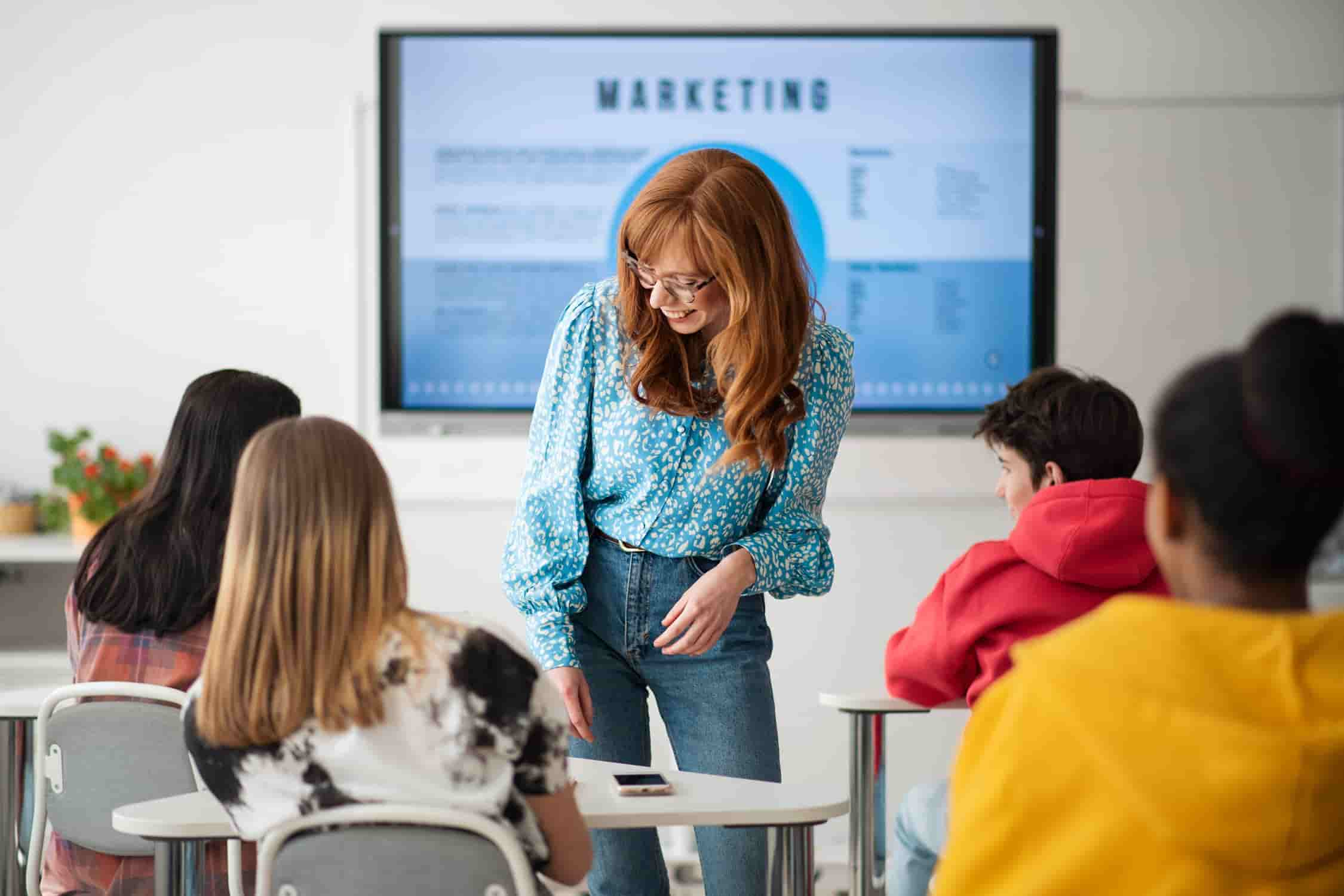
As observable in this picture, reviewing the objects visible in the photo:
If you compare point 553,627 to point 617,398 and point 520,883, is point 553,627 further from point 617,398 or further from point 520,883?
point 520,883

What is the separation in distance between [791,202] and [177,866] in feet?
8.50

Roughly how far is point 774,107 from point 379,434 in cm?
143

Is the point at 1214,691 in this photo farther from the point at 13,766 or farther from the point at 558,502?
the point at 13,766

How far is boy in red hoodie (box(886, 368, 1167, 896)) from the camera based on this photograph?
1.84 m

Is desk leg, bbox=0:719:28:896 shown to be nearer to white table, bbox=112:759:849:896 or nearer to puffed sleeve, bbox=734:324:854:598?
white table, bbox=112:759:849:896

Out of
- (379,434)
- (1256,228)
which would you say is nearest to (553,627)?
(379,434)

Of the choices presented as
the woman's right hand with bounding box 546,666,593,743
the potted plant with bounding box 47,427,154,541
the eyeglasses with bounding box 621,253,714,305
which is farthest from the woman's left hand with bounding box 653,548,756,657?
the potted plant with bounding box 47,427,154,541

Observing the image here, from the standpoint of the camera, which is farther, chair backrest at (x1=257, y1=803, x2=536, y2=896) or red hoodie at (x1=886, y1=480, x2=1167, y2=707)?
red hoodie at (x1=886, y1=480, x2=1167, y2=707)

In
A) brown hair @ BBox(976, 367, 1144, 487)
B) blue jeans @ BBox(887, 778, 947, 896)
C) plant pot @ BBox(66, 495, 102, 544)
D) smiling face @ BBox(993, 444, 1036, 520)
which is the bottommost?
blue jeans @ BBox(887, 778, 947, 896)

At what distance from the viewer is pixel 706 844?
1740mm

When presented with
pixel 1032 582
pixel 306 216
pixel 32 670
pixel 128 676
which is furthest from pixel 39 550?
pixel 1032 582

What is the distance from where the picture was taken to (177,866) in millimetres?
1484

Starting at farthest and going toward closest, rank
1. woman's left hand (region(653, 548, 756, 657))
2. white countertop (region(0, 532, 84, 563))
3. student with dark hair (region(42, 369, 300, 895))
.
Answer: white countertop (region(0, 532, 84, 563)) → student with dark hair (region(42, 369, 300, 895)) → woman's left hand (region(653, 548, 756, 657))

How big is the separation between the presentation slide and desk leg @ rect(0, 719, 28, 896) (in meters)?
1.71
